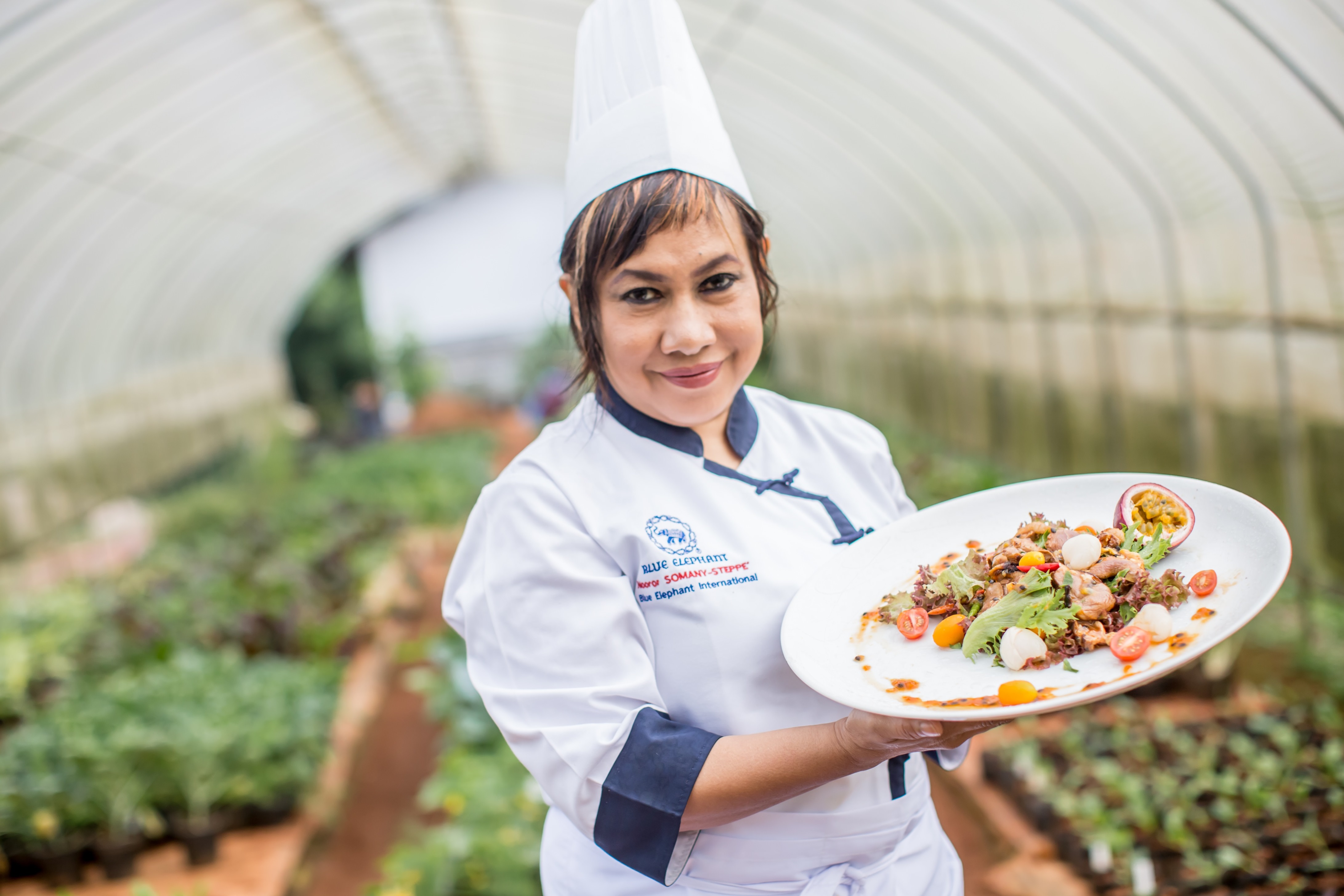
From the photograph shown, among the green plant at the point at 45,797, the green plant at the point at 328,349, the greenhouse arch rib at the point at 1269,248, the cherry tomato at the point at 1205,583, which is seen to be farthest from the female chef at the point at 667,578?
the green plant at the point at 328,349

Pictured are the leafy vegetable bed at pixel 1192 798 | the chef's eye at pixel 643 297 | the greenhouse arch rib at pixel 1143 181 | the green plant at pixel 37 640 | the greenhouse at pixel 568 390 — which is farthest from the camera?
the greenhouse arch rib at pixel 1143 181

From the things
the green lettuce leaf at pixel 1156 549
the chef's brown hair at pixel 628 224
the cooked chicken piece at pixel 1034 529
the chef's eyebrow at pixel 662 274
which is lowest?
the green lettuce leaf at pixel 1156 549

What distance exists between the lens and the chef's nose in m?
1.29

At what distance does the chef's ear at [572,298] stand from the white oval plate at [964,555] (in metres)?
0.48

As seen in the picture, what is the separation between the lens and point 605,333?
1.34m

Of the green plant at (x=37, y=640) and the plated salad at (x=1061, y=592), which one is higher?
the plated salad at (x=1061, y=592)

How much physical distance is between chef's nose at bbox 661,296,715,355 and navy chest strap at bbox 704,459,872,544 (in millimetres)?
207

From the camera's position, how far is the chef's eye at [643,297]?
1311 millimetres

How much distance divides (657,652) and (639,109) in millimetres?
737

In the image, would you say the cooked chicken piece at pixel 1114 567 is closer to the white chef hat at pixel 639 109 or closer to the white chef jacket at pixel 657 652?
the white chef jacket at pixel 657 652

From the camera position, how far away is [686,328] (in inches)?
50.8

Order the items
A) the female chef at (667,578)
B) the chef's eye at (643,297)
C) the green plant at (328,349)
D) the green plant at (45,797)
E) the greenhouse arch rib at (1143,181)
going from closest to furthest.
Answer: the female chef at (667,578) < the chef's eye at (643,297) < the green plant at (45,797) < the greenhouse arch rib at (1143,181) < the green plant at (328,349)

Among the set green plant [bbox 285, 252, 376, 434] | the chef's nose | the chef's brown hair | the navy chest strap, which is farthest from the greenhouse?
green plant [bbox 285, 252, 376, 434]

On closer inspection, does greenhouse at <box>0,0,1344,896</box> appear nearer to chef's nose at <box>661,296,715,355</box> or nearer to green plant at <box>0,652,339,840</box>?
green plant at <box>0,652,339,840</box>
